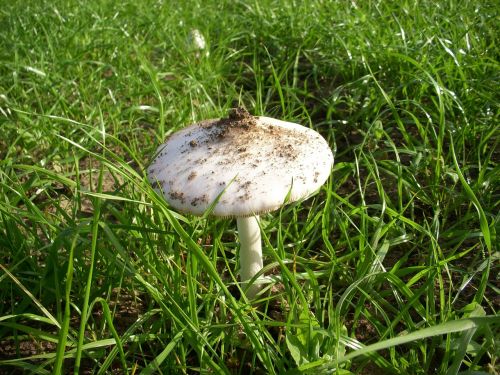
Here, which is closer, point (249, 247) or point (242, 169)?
point (242, 169)

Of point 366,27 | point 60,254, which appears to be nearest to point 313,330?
point 60,254

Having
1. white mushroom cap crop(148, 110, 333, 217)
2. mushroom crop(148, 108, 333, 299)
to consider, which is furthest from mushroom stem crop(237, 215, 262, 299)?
white mushroom cap crop(148, 110, 333, 217)

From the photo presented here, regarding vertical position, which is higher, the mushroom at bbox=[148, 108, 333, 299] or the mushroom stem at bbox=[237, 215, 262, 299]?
the mushroom at bbox=[148, 108, 333, 299]

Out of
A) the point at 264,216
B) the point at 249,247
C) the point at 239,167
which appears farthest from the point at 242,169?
the point at 264,216

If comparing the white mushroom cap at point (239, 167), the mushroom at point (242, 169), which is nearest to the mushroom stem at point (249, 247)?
the mushroom at point (242, 169)

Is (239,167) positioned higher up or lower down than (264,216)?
higher up

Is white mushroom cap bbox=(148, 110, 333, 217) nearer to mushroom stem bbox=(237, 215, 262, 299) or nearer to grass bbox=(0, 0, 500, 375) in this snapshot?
grass bbox=(0, 0, 500, 375)

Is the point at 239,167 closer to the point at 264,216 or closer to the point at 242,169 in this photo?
the point at 242,169

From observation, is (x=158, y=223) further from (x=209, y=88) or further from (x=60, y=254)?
(x=209, y=88)
